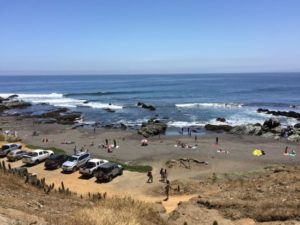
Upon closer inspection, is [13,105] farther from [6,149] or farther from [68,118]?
[6,149]

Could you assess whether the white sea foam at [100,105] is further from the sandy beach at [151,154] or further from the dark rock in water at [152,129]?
the dark rock in water at [152,129]

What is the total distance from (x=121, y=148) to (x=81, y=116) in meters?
29.5

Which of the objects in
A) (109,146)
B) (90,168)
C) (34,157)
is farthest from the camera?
(109,146)

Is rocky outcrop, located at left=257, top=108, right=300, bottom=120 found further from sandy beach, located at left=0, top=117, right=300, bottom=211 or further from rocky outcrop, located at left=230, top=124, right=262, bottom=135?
sandy beach, located at left=0, top=117, right=300, bottom=211

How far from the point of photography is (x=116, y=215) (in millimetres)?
12367

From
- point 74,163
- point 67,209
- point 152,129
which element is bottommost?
point 152,129

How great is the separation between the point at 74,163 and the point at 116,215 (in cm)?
2218

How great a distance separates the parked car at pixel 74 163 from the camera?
109 ft

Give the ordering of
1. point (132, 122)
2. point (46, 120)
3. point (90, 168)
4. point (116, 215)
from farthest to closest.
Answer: point (46, 120), point (132, 122), point (90, 168), point (116, 215)

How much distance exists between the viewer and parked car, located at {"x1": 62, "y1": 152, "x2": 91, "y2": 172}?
3324 cm

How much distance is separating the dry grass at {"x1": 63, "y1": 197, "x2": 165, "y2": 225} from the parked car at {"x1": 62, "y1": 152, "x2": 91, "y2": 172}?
19061mm

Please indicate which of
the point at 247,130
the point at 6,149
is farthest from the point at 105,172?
the point at 247,130

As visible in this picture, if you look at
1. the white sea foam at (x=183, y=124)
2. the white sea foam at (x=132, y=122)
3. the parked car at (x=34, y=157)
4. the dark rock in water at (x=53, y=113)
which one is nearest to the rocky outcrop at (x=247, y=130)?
the white sea foam at (x=183, y=124)

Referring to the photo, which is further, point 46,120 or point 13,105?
point 13,105
